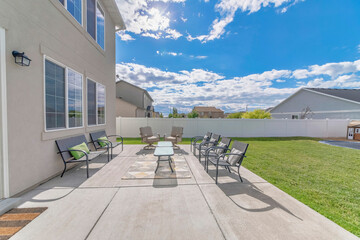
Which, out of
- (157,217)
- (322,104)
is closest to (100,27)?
(157,217)

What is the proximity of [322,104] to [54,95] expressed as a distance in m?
27.4

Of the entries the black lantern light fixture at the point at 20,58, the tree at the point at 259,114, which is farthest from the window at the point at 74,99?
the tree at the point at 259,114

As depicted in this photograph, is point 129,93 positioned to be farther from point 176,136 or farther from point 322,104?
point 322,104

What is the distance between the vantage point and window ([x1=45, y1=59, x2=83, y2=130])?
3840 mm

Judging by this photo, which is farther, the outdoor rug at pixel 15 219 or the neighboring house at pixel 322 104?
the neighboring house at pixel 322 104

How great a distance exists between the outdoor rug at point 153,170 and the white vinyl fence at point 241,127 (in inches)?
275

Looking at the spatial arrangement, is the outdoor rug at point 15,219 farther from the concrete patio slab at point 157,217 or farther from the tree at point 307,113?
the tree at point 307,113

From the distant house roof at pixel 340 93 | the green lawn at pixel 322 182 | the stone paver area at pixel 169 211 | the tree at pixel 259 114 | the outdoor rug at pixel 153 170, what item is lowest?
the green lawn at pixel 322 182

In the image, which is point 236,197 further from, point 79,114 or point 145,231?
point 79,114

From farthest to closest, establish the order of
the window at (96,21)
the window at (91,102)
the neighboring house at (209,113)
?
the neighboring house at (209,113), the window at (91,102), the window at (96,21)

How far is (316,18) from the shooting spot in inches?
381

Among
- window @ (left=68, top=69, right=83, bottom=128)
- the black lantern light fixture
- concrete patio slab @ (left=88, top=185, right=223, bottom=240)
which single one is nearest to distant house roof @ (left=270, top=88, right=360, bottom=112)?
concrete patio slab @ (left=88, top=185, right=223, bottom=240)

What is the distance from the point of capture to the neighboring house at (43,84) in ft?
8.98

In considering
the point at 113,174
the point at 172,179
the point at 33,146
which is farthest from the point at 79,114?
the point at 172,179
